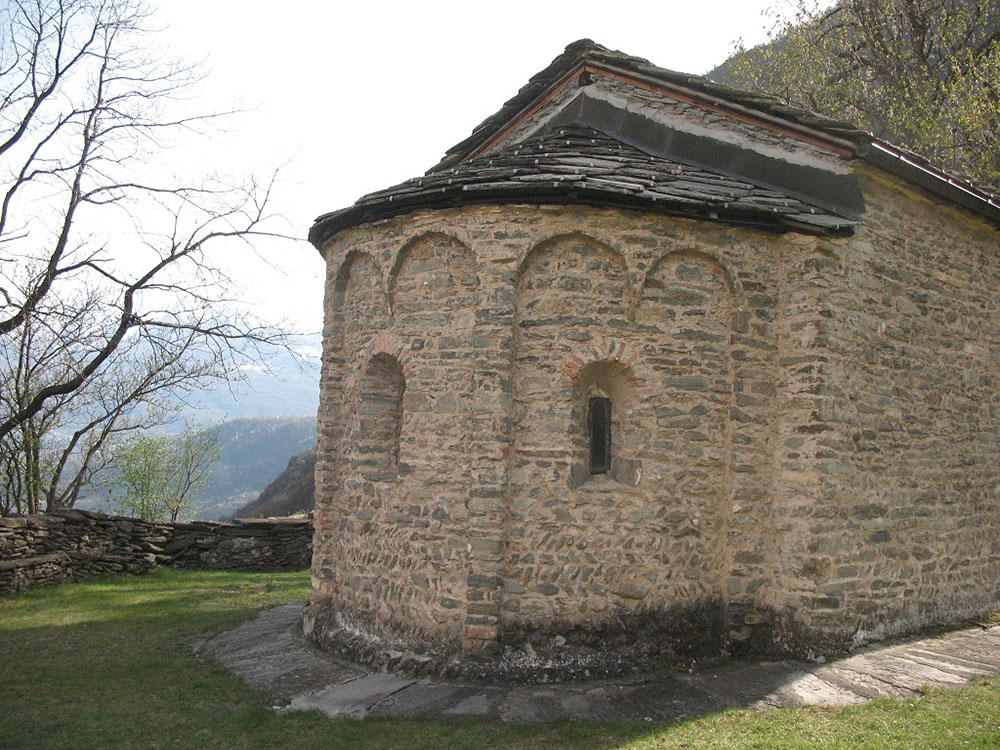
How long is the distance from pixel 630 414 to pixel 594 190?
1963 millimetres

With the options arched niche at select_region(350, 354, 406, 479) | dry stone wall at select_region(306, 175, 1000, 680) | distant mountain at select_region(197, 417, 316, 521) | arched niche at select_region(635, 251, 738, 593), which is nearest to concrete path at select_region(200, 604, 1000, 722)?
dry stone wall at select_region(306, 175, 1000, 680)

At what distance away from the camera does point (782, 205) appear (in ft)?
21.7

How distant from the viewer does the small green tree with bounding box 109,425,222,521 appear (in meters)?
17.2

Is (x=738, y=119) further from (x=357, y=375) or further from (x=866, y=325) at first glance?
(x=357, y=375)

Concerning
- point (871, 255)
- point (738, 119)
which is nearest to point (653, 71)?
point (738, 119)

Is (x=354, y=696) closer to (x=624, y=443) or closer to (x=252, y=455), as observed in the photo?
(x=624, y=443)

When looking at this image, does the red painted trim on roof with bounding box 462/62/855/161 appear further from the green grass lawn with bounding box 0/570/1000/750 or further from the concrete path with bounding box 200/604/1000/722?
the green grass lawn with bounding box 0/570/1000/750

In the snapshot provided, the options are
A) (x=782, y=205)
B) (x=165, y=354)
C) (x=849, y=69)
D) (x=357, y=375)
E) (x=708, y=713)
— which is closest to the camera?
(x=708, y=713)

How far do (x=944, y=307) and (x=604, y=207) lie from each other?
4.39 meters

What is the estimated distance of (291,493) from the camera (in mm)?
25469

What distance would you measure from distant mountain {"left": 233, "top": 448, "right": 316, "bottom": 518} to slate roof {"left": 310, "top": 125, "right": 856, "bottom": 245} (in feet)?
53.2

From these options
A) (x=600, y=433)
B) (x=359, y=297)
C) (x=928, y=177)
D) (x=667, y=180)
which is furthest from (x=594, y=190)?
(x=928, y=177)

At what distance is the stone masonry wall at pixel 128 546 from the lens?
33.6 feet

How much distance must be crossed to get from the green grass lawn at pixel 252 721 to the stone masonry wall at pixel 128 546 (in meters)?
3.26
